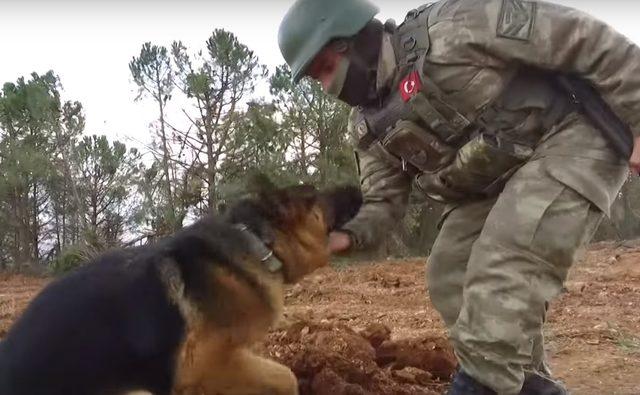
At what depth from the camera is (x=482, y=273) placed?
332cm

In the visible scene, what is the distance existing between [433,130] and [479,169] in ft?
0.92

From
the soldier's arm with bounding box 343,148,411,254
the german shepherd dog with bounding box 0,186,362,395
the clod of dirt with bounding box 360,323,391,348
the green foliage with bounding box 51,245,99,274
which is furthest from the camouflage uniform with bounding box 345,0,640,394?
the green foliage with bounding box 51,245,99,274

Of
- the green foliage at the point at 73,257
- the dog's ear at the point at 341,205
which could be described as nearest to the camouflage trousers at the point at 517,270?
the dog's ear at the point at 341,205

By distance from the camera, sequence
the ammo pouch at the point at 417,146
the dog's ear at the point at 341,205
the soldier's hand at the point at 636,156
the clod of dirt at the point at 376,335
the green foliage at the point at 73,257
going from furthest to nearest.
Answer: the green foliage at the point at 73,257, the clod of dirt at the point at 376,335, the dog's ear at the point at 341,205, the ammo pouch at the point at 417,146, the soldier's hand at the point at 636,156

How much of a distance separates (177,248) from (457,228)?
1.46 m

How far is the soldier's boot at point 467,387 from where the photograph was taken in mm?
3354

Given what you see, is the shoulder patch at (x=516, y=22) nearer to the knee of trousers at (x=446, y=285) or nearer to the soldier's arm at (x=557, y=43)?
the soldier's arm at (x=557, y=43)

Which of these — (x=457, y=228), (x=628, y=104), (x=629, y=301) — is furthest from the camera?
(x=629, y=301)

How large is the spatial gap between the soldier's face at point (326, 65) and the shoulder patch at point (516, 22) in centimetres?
76

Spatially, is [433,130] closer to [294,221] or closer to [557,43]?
[557,43]

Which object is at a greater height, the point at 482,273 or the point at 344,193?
the point at 344,193

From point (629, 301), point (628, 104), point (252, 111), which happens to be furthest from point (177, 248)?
point (252, 111)

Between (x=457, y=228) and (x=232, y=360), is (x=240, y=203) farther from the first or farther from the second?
(x=457, y=228)

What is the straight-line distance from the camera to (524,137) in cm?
353
